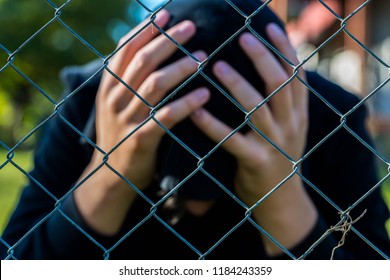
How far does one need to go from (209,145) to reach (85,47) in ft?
79.5

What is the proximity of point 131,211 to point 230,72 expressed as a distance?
24.8 inches

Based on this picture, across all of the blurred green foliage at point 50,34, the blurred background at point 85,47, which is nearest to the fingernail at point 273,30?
the blurred background at point 85,47

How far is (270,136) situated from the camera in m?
1.68

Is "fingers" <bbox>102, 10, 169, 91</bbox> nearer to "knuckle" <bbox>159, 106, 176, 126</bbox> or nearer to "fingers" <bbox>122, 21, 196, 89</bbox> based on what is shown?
"fingers" <bbox>122, 21, 196, 89</bbox>

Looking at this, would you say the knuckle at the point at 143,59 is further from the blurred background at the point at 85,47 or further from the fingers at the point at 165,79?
the blurred background at the point at 85,47

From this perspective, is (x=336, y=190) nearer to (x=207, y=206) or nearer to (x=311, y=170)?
(x=311, y=170)

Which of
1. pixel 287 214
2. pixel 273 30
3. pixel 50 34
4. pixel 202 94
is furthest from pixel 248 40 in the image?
pixel 50 34

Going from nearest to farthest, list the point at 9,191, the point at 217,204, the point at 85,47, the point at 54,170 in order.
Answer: the point at 217,204, the point at 54,170, the point at 9,191, the point at 85,47

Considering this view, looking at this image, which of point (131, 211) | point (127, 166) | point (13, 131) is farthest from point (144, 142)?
point (13, 131)

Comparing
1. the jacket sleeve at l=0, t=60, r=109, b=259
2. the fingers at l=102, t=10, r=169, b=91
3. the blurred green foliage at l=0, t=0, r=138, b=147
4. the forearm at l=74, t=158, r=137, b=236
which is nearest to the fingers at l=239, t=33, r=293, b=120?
the fingers at l=102, t=10, r=169, b=91

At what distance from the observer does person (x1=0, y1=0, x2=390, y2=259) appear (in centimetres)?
163

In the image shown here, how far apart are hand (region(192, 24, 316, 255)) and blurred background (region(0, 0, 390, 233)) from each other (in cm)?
750

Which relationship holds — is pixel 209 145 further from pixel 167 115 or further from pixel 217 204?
pixel 217 204

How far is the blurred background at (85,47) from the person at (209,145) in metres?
7.29
